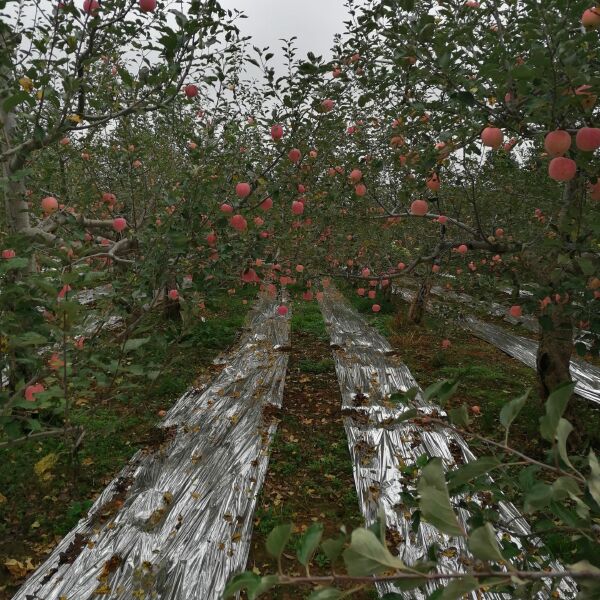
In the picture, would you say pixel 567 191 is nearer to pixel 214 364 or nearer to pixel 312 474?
pixel 312 474

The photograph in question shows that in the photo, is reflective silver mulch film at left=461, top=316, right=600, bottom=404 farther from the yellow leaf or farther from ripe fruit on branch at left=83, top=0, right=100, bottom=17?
ripe fruit on branch at left=83, top=0, right=100, bottom=17

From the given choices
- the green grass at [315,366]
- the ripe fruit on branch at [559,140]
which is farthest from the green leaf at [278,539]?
the green grass at [315,366]

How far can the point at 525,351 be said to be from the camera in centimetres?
715

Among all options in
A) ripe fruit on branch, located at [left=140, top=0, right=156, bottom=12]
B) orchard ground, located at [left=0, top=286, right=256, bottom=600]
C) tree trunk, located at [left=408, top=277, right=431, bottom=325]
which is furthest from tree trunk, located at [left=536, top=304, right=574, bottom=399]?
tree trunk, located at [left=408, top=277, right=431, bottom=325]

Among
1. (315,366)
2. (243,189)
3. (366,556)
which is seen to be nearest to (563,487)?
(366,556)

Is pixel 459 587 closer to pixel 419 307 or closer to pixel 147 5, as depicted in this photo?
pixel 147 5

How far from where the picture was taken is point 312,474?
12.3ft

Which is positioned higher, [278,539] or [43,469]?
[278,539]

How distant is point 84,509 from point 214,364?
10.1 feet

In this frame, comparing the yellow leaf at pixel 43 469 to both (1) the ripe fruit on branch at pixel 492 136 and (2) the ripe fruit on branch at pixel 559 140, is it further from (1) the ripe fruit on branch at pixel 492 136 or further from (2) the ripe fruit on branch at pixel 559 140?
(2) the ripe fruit on branch at pixel 559 140

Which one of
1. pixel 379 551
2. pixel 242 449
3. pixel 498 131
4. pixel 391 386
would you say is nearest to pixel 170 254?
pixel 498 131

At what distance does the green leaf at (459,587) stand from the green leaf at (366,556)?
0.08m

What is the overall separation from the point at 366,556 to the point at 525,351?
24.8 ft

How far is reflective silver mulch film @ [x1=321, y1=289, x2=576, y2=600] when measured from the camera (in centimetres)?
270
